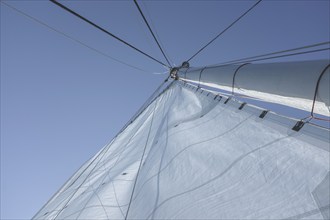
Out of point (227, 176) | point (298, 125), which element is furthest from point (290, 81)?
point (227, 176)

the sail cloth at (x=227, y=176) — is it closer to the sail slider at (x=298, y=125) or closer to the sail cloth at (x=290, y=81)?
the sail slider at (x=298, y=125)

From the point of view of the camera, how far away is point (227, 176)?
1.63 metres

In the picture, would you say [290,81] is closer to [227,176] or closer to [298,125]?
[298,125]

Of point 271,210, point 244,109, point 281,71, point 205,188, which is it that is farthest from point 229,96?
point 271,210

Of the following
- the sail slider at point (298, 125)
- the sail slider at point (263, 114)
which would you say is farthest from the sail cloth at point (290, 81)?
the sail slider at point (263, 114)

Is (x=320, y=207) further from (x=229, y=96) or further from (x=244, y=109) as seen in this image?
(x=229, y=96)

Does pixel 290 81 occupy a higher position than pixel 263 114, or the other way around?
pixel 290 81

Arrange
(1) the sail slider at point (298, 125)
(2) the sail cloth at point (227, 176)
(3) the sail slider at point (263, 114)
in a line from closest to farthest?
(2) the sail cloth at point (227, 176)
(1) the sail slider at point (298, 125)
(3) the sail slider at point (263, 114)

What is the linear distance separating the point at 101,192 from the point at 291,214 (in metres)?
1.71

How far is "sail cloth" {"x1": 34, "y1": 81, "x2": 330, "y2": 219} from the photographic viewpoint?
1.27 m

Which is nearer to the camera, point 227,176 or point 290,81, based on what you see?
point 290,81

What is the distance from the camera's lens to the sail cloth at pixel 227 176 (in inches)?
49.9

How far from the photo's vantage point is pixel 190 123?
9.93 feet

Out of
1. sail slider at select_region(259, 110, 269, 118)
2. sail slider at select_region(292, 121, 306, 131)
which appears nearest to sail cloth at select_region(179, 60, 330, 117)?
sail slider at select_region(292, 121, 306, 131)
